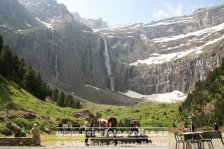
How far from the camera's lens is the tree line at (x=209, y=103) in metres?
63.3

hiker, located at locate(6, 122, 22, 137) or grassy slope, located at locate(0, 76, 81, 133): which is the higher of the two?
grassy slope, located at locate(0, 76, 81, 133)

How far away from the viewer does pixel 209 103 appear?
Answer: 7456 centimetres

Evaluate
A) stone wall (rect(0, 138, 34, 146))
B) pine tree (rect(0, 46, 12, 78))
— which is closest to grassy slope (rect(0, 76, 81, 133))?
pine tree (rect(0, 46, 12, 78))

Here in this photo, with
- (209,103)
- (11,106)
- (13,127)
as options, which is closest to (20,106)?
(11,106)

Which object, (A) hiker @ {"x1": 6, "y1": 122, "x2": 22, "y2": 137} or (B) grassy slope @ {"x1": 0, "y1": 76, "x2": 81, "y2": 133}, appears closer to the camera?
(A) hiker @ {"x1": 6, "y1": 122, "x2": 22, "y2": 137}

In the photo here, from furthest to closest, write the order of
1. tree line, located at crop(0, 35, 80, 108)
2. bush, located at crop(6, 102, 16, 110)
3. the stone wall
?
tree line, located at crop(0, 35, 80, 108)
bush, located at crop(6, 102, 16, 110)
the stone wall

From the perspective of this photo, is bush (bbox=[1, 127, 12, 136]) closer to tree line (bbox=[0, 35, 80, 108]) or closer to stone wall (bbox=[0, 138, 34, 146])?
stone wall (bbox=[0, 138, 34, 146])

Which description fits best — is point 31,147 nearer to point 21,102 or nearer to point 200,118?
point 21,102

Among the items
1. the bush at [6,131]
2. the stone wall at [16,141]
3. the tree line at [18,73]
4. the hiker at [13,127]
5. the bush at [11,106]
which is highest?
the tree line at [18,73]

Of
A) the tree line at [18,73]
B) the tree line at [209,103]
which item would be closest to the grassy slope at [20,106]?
the tree line at [18,73]

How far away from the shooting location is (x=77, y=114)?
81.1m

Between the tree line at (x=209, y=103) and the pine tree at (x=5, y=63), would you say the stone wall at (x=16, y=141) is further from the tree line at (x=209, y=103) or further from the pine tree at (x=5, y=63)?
the pine tree at (x=5, y=63)

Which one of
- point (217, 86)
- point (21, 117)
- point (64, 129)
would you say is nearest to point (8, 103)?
point (21, 117)

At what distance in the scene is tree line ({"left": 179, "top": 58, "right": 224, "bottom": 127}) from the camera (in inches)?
2493
